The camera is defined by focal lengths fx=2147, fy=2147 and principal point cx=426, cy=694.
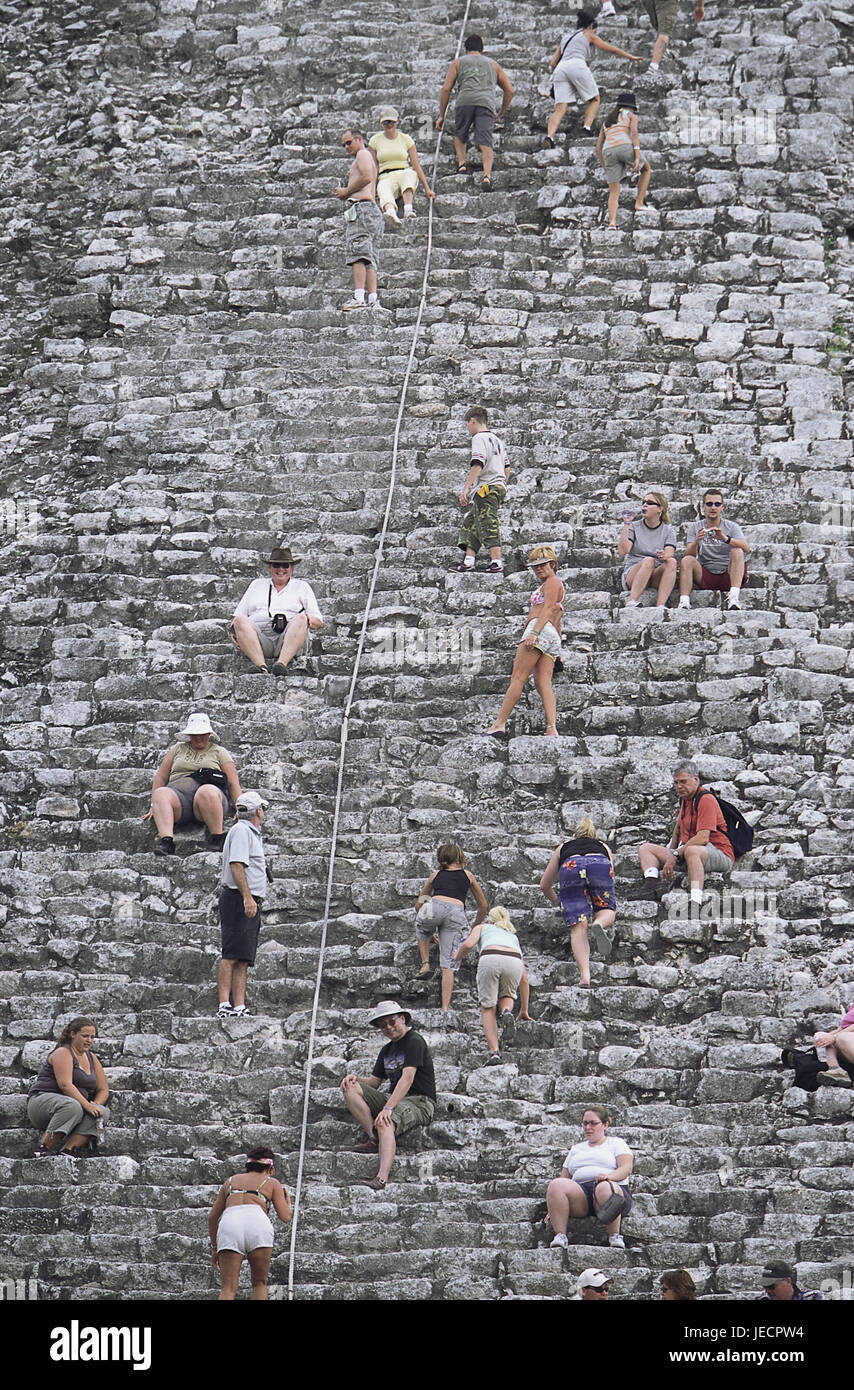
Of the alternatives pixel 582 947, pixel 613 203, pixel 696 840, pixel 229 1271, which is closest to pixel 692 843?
pixel 696 840

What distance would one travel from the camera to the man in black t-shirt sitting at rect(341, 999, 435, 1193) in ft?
31.9

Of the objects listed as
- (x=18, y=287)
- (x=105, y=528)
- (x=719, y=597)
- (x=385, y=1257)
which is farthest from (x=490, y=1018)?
(x=18, y=287)

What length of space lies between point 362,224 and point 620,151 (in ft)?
6.61

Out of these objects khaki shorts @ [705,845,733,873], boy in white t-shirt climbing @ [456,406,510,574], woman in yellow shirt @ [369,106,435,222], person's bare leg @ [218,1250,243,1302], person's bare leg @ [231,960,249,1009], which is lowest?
person's bare leg @ [218,1250,243,1302]

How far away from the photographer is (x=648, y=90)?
54.6 feet

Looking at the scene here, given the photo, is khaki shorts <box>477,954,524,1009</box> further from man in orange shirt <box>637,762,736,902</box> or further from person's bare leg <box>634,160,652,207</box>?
person's bare leg <box>634,160,652,207</box>

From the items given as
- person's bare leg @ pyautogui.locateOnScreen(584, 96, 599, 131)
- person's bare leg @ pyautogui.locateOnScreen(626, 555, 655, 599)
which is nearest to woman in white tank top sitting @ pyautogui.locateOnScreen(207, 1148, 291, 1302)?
person's bare leg @ pyautogui.locateOnScreen(626, 555, 655, 599)

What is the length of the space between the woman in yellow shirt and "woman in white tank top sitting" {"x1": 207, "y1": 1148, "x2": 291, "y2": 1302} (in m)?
8.58

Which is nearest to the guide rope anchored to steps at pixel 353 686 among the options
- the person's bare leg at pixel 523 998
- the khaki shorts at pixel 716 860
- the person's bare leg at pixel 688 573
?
the person's bare leg at pixel 523 998

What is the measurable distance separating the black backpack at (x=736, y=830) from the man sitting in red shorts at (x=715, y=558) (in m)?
1.90

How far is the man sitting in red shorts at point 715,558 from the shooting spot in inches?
500

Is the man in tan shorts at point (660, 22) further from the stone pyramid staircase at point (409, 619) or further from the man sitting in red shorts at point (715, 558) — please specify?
the man sitting in red shorts at point (715, 558)

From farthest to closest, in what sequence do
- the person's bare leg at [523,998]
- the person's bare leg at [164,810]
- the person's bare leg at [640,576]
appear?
the person's bare leg at [640,576]
the person's bare leg at [164,810]
the person's bare leg at [523,998]

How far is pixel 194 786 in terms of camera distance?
11.5 metres
